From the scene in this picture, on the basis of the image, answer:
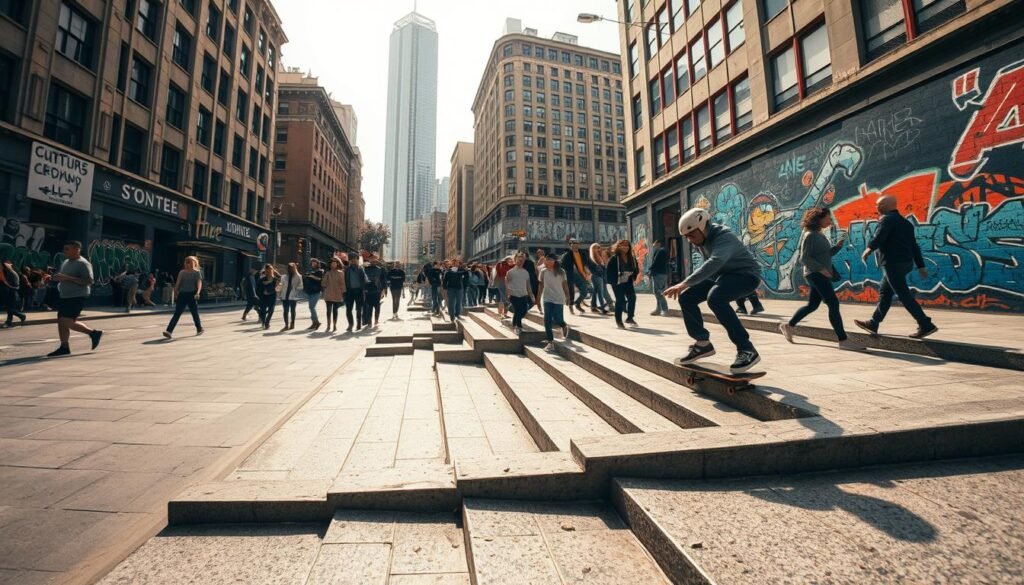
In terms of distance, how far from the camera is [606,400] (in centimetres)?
349

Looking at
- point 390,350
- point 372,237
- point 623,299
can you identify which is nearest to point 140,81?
point 390,350

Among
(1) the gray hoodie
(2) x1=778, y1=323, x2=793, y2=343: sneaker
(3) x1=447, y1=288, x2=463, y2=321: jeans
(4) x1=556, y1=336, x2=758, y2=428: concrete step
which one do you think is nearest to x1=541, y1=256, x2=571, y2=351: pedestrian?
(4) x1=556, y1=336, x2=758, y2=428: concrete step

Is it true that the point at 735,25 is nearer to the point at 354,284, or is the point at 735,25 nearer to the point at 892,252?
the point at 892,252

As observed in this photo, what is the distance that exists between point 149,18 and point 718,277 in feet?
93.4

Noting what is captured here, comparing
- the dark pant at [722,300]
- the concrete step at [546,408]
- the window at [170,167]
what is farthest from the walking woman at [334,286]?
the window at [170,167]

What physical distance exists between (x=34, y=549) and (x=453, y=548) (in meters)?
2.07

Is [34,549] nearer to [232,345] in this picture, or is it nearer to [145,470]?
[145,470]

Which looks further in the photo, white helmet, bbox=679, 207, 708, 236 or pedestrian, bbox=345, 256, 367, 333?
pedestrian, bbox=345, 256, 367, 333

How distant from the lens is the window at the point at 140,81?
18.2 metres

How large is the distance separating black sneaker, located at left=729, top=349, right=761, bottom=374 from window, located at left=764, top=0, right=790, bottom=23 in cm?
1485

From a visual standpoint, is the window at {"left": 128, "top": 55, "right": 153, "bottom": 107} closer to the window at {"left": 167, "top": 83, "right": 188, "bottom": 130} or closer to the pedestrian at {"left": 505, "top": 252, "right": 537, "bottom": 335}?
the window at {"left": 167, "top": 83, "right": 188, "bottom": 130}

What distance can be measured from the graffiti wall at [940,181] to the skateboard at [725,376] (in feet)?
26.6

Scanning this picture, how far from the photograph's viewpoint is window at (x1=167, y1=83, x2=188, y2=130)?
68.2ft

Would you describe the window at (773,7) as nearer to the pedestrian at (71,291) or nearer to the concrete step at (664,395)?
the concrete step at (664,395)
